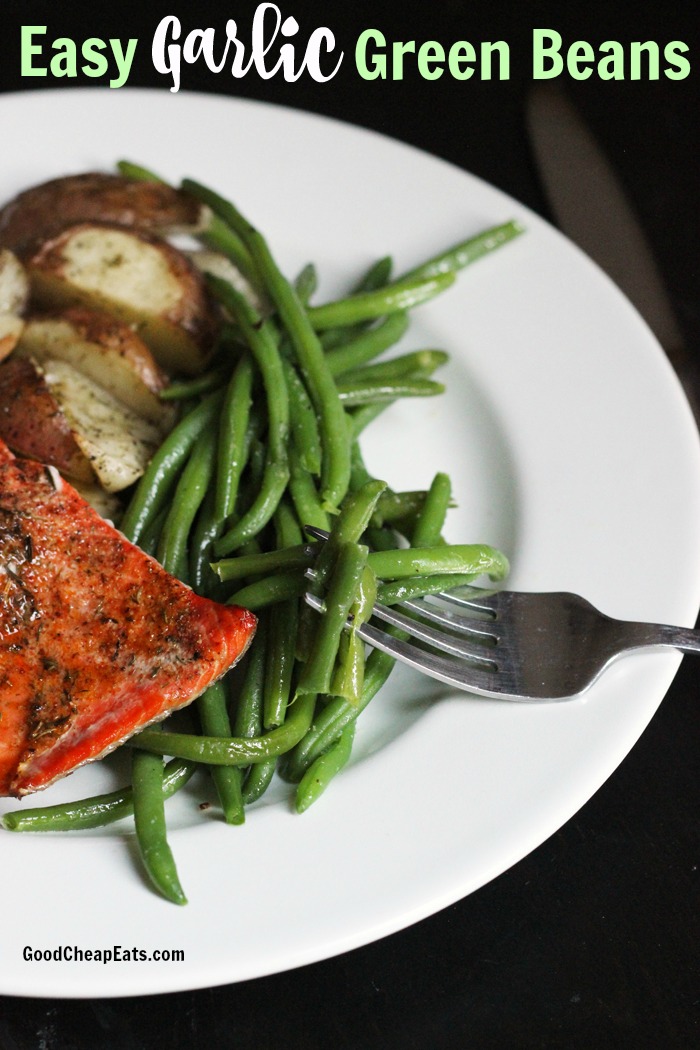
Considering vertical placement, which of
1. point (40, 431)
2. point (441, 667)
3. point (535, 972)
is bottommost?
point (535, 972)

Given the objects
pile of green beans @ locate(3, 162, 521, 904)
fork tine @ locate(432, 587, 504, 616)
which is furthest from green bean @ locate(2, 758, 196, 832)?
fork tine @ locate(432, 587, 504, 616)

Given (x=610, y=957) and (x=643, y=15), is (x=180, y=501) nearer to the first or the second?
(x=610, y=957)

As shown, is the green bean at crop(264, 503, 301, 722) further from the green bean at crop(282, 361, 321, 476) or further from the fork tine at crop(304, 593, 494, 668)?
the green bean at crop(282, 361, 321, 476)

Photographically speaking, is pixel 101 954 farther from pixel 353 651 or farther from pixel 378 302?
pixel 378 302

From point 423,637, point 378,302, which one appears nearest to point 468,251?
point 378,302

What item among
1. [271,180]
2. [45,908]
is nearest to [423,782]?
[45,908]

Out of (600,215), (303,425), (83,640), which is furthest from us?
(600,215)

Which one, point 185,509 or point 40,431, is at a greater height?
point 40,431
